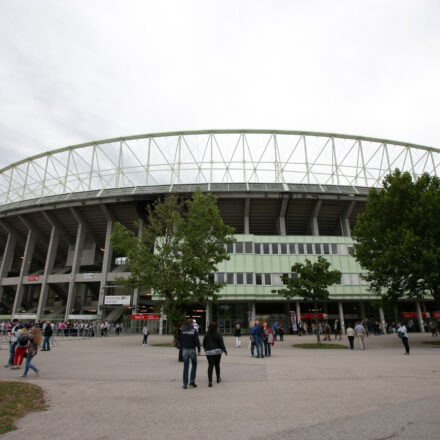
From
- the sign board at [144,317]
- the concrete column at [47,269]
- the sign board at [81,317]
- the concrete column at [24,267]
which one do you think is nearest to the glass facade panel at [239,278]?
the sign board at [144,317]

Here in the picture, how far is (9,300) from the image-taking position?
65.8 m

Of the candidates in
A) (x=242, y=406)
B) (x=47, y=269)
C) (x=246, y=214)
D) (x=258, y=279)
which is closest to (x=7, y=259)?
(x=47, y=269)

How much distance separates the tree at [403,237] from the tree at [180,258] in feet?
34.6

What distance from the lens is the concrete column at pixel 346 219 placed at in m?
45.8

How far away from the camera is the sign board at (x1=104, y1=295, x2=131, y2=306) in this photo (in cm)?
4441

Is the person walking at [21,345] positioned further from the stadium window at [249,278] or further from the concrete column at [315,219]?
the concrete column at [315,219]

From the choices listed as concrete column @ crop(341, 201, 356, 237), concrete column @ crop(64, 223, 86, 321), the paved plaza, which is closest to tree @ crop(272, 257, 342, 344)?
the paved plaza

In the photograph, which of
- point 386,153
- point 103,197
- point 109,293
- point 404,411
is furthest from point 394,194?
point 109,293

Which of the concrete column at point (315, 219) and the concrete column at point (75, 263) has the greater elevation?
the concrete column at point (315, 219)

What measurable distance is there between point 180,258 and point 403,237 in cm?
1546

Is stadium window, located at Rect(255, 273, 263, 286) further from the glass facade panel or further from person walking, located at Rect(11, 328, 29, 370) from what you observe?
person walking, located at Rect(11, 328, 29, 370)

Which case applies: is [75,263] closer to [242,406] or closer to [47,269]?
[47,269]

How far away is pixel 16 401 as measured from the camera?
Result: 6.41 m

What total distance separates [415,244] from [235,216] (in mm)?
29414
